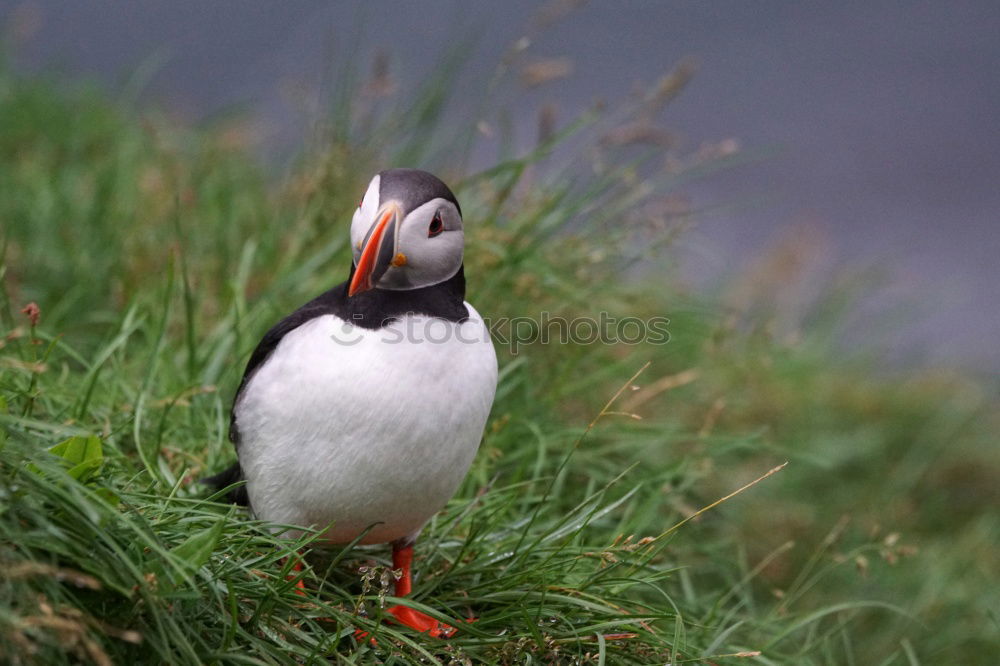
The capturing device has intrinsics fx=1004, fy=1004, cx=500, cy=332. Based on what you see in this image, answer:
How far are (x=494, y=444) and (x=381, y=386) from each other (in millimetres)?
1381

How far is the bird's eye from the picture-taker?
2426mm

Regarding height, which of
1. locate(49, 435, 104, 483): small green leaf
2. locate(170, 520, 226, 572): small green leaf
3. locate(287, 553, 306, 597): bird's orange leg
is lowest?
locate(287, 553, 306, 597): bird's orange leg

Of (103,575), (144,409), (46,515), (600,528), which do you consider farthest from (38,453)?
(600,528)

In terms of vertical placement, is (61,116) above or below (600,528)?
above

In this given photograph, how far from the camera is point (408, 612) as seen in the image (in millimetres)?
2729

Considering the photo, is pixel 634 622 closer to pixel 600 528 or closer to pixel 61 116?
pixel 600 528

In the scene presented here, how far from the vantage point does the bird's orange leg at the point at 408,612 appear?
267 cm

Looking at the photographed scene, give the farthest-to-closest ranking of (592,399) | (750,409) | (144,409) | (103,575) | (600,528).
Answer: (750,409)
(592,399)
(600,528)
(144,409)
(103,575)

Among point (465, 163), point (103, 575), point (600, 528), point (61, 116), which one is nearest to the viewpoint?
point (103, 575)

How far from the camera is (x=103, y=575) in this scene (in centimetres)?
206

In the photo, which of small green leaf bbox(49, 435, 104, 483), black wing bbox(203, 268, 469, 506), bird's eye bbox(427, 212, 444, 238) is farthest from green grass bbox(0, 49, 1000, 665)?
bird's eye bbox(427, 212, 444, 238)

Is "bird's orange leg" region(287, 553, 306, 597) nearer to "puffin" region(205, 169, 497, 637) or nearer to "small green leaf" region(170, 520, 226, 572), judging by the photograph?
"puffin" region(205, 169, 497, 637)

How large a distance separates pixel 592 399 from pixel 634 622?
178 centimetres

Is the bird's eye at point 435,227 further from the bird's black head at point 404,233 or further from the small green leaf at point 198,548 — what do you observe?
the small green leaf at point 198,548
